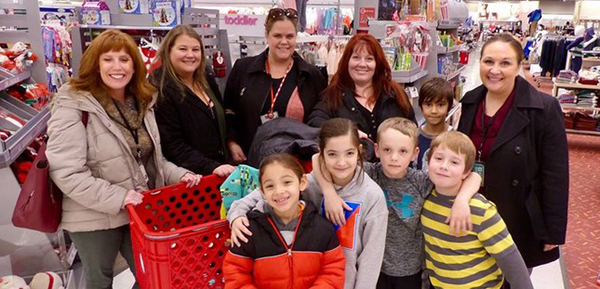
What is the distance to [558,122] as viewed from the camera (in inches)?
83.0

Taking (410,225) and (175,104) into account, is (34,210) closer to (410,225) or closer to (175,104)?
(175,104)

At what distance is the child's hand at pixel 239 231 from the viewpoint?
1.69 metres

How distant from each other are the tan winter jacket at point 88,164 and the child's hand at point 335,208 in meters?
0.91

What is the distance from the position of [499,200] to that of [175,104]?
172cm

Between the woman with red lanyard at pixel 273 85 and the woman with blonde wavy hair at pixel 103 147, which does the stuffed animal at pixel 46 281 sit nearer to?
the woman with blonde wavy hair at pixel 103 147

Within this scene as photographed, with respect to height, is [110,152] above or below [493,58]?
below

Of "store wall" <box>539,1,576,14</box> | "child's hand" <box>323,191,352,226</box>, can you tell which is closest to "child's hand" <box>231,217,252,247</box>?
"child's hand" <box>323,191,352,226</box>

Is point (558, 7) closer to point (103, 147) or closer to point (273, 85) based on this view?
point (273, 85)

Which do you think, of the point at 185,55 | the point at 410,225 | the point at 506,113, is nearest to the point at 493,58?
the point at 506,113

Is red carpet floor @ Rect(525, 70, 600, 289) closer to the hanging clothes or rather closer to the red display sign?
the red display sign

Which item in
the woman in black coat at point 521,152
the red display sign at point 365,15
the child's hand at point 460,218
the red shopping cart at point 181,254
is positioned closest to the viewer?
the red shopping cart at point 181,254

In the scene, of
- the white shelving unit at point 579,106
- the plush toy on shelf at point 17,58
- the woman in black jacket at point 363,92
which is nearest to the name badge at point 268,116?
the woman in black jacket at point 363,92

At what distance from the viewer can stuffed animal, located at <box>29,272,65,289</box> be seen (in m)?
2.62

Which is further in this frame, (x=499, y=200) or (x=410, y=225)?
(x=499, y=200)
